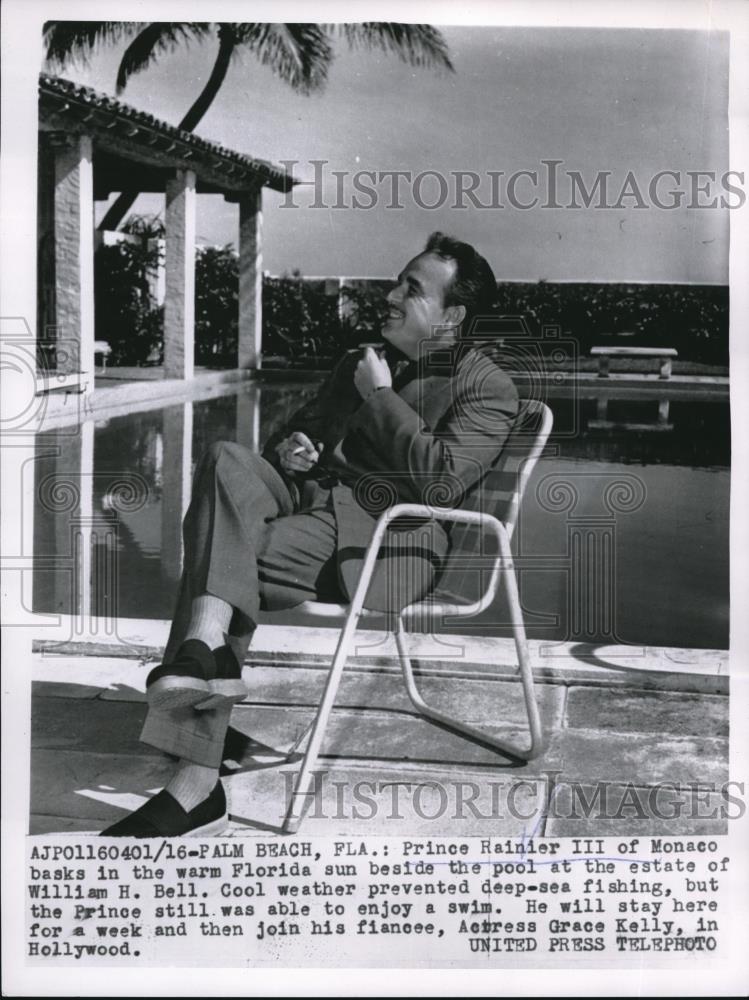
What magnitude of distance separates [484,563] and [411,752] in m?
0.65

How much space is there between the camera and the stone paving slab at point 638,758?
3.08 metres

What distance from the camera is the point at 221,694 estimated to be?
271 centimetres

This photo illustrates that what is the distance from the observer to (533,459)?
3039 mm

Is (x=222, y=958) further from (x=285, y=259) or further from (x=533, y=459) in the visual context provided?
(x=285, y=259)

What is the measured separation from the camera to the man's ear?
3213 mm

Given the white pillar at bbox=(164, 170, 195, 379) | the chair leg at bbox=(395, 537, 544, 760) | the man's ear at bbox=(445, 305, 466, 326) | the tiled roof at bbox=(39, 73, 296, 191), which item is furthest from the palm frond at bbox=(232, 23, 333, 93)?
the white pillar at bbox=(164, 170, 195, 379)

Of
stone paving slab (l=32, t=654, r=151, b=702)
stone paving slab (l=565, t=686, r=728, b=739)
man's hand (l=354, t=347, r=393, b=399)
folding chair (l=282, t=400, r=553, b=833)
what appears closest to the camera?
folding chair (l=282, t=400, r=553, b=833)

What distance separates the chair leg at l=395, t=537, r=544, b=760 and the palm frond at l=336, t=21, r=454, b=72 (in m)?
1.33

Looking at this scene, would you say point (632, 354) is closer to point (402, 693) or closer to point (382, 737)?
point (402, 693)

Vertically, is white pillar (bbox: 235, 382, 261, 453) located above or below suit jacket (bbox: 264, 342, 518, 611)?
above

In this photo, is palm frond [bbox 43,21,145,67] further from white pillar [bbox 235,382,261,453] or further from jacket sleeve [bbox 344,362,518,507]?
white pillar [bbox 235,382,261,453]

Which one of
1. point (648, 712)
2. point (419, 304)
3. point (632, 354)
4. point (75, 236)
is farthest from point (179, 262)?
point (648, 712)
